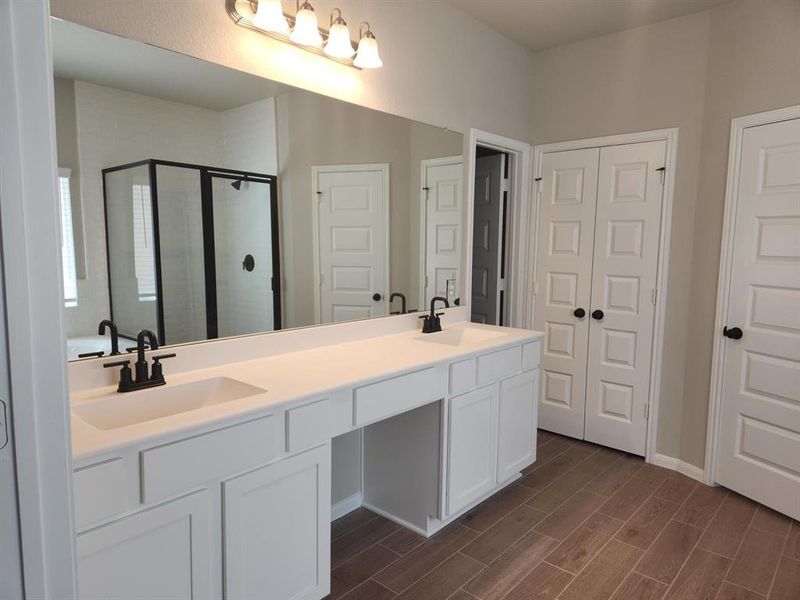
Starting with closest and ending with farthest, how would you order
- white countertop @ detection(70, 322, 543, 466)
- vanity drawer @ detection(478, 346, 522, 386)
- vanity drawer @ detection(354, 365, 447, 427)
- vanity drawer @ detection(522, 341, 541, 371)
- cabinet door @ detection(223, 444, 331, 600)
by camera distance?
white countertop @ detection(70, 322, 543, 466), cabinet door @ detection(223, 444, 331, 600), vanity drawer @ detection(354, 365, 447, 427), vanity drawer @ detection(478, 346, 522, 386), vanity drawer @ detection(522, 341, 541, 371)

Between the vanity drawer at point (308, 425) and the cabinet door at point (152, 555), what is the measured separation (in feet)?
0.97

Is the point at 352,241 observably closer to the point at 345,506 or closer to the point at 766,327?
the point at 345,506

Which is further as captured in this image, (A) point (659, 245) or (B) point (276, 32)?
(A) point (659, 245)

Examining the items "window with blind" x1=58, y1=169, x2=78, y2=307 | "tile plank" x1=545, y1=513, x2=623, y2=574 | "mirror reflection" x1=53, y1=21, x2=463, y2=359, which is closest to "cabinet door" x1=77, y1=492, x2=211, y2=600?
"mirror reflection" x1=53, y1=21, x2=463, y2=359

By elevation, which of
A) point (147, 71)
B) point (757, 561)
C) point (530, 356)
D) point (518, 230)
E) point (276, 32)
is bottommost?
point (757, 561)

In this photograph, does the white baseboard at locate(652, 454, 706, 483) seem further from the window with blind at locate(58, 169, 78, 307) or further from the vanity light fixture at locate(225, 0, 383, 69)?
the window with blind at locate(58, 169, 78, 307)

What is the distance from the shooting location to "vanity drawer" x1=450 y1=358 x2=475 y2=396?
2.22 metres

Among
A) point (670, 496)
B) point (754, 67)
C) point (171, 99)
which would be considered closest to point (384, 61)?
point (171, 99)

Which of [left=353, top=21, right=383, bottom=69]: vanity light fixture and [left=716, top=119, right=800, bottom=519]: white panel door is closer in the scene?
[left=353, top=21, right=383, bottom=69]: vanity light fixture

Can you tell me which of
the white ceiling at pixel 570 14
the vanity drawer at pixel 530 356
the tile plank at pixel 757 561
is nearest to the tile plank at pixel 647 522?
the tile plank at pixel 757 561

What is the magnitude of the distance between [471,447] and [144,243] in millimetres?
1642

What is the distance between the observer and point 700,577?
207 centimetres

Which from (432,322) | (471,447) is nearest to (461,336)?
(432,322)

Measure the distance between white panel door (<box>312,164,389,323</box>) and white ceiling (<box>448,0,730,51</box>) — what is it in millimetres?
1189
